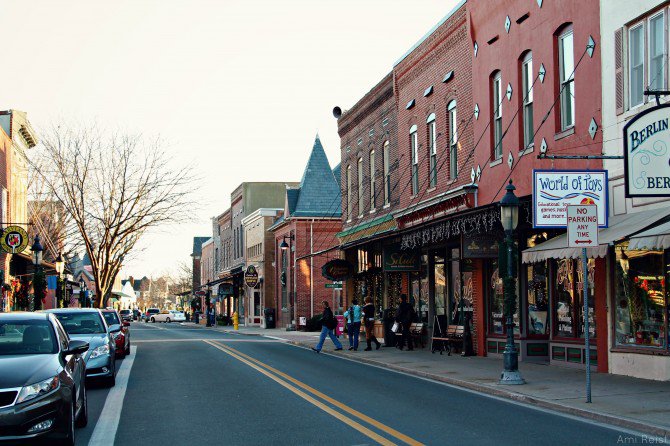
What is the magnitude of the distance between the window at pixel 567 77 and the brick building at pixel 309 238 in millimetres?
33480

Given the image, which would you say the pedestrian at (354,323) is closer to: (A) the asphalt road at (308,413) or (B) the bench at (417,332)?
(B) the bench at (417,332)

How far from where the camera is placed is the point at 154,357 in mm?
25391

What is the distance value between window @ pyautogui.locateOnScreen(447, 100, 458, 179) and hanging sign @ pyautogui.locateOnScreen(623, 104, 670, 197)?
11.8 meters

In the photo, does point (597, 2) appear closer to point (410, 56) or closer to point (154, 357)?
point (410, 56)

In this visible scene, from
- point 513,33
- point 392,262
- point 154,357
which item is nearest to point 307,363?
point 154,357

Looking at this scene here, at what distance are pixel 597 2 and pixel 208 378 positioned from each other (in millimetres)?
11318

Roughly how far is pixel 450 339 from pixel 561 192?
981cm

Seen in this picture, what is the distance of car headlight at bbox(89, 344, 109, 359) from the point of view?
16.4 metres

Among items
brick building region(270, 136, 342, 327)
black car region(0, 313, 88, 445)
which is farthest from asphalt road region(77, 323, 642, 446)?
brick building region(270, 136, 342, 327)

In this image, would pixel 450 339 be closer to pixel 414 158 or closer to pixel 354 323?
pixel 354 323

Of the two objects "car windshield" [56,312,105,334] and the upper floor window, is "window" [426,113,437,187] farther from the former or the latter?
"car windshield" [56,312,105,334]

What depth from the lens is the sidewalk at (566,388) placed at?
38.9 feet

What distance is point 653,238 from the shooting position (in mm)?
14445

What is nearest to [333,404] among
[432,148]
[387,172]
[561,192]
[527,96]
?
[561,192]
